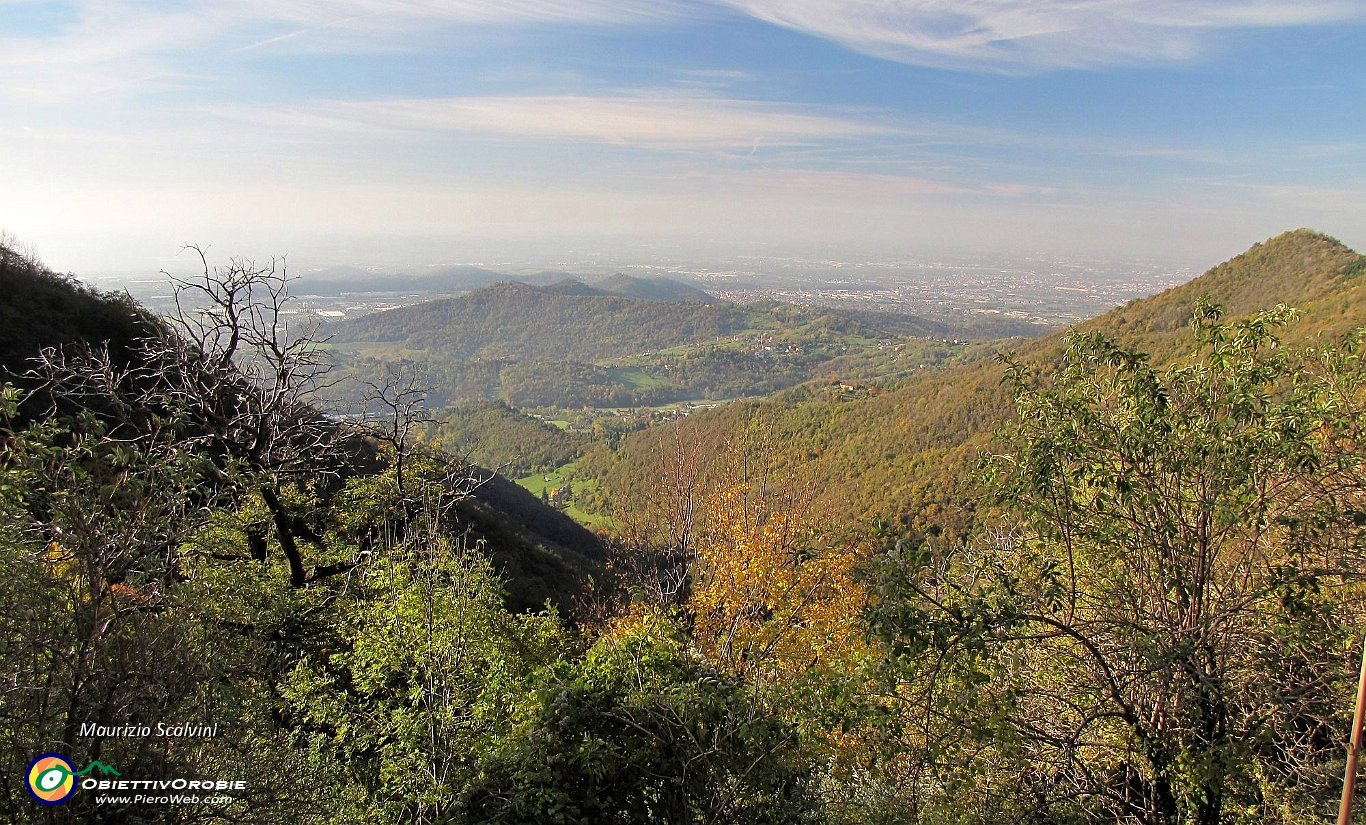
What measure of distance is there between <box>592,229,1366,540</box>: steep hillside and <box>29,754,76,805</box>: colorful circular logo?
41.9m

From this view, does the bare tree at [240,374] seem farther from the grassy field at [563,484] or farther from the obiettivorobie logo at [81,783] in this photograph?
the grassy field at [563,484]

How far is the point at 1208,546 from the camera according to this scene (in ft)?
19.4

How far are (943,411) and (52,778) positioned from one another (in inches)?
2691

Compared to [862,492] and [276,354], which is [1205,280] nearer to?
[862,492]

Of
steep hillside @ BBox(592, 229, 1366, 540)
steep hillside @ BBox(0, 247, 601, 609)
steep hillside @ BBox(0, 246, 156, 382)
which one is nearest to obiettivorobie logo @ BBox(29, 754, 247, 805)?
steep hillside @ BBox(0, 247, 601, 609)

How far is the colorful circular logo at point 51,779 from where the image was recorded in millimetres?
3980

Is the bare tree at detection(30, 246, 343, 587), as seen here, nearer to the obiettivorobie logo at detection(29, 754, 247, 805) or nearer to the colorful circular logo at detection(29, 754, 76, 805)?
the obiettivorobie logo at detection(29, 754, 247, 805)

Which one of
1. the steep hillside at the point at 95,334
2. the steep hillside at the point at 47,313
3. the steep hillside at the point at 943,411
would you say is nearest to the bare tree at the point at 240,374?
the steep hillside at the point at 95,334

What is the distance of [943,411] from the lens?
63.9 meters

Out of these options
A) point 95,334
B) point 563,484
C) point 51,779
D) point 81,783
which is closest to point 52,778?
point 51,779

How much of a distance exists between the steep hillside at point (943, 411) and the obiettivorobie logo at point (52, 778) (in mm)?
41931

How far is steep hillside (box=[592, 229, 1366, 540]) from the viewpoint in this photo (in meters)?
47.6

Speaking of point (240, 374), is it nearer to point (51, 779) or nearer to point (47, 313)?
point (51, 779)

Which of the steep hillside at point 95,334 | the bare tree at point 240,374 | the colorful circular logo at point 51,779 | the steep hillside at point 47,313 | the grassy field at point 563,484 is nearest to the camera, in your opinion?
the colorful circular logo at point 51,779
